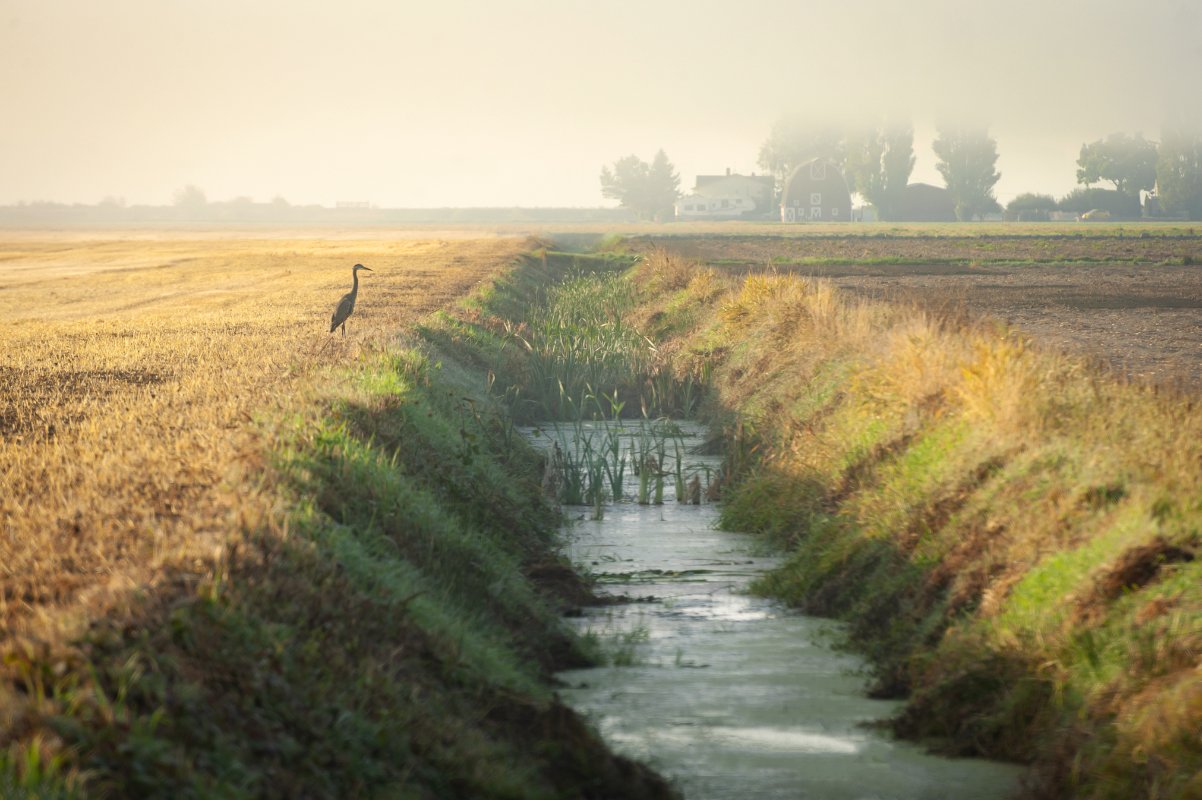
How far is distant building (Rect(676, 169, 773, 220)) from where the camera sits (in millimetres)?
165500

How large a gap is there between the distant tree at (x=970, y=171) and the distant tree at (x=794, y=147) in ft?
45.6

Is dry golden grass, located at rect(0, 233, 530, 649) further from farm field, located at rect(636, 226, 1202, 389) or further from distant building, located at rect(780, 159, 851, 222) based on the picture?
distant building, located at rect(780, 159, 851, 222)

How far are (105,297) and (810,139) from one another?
5223 inches

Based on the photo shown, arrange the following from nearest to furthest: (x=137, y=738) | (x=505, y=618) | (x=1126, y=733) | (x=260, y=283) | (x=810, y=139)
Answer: (x=137, y=738) → (x=1126, y=733) → (x=505, y=618) → (x=260, y=283) → (x=810, y=139)

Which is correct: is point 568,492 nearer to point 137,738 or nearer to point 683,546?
point 683,546

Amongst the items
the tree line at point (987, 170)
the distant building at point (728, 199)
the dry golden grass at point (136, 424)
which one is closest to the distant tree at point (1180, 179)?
the tree line at point (987, 170)

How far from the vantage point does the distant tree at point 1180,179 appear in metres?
145

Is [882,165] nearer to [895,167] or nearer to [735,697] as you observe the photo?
[895,167]

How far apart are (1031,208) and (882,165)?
683 inches

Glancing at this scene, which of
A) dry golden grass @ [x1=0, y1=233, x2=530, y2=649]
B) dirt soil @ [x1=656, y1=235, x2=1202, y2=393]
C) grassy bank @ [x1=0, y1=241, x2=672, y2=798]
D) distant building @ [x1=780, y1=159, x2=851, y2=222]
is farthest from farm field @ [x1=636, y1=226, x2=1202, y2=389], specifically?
distant building @ [x1=780, y1=159, x2=851, y2=222]

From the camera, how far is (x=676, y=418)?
2188 centimetres

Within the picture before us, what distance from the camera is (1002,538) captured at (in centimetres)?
909

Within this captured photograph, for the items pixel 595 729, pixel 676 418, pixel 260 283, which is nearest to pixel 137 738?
pixel 595 729

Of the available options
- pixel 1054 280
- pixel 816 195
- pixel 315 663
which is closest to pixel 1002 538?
pixel 315 663
